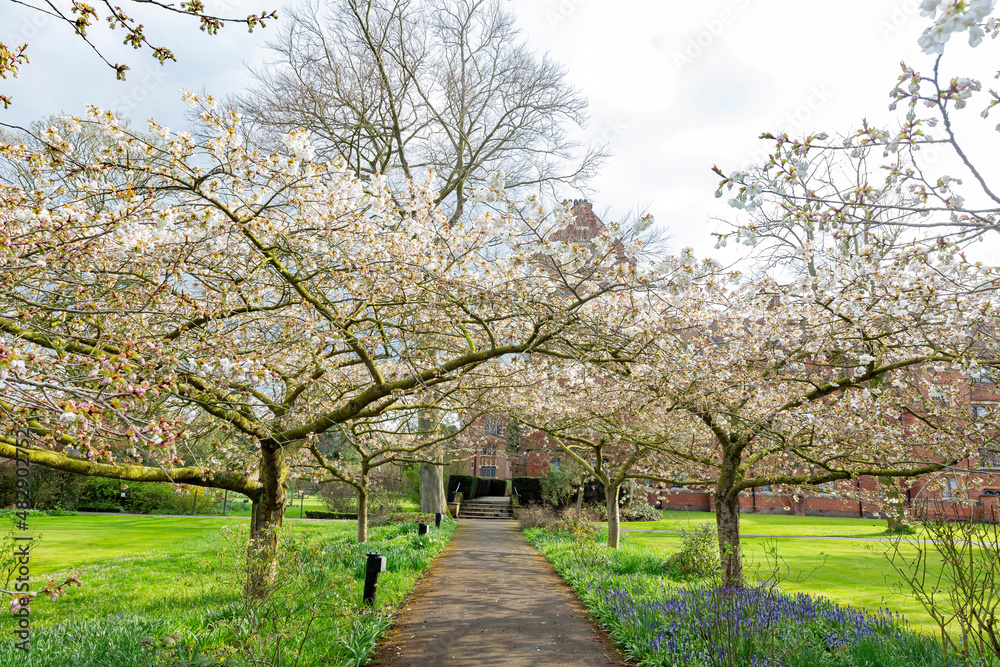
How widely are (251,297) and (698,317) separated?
543 cm

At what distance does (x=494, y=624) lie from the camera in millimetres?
7094

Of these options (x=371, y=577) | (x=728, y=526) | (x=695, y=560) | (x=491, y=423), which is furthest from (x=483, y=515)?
(x=371, y=577)

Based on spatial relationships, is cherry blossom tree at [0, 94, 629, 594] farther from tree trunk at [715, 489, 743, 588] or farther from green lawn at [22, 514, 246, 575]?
green lawn at [22, 514, 246, 575]

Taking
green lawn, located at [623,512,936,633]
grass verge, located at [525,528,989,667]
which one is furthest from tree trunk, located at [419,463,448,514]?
grass verge, located at [525,528,989,667]

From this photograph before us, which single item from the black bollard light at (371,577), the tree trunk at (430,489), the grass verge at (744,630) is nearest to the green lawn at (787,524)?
the tree trunk at (430,489)

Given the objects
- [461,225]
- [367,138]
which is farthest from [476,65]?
[461,225]

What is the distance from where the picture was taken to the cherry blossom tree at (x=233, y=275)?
3.99 meters

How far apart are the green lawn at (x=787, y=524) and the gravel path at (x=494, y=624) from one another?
36.5ft

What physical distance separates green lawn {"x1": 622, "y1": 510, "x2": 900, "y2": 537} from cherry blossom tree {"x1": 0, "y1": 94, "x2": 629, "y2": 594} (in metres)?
16.0

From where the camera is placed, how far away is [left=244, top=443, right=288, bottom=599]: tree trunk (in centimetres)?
620

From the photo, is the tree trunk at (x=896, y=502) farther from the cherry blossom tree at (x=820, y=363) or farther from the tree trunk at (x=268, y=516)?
the tree trunk at (x=268, y=516)

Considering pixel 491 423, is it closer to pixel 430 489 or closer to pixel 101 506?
pixel 430 489

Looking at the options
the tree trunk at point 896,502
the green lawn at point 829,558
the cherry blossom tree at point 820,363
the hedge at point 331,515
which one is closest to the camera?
the tree trunk at point 896,502

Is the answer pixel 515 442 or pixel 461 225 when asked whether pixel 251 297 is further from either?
pixel 515 442
